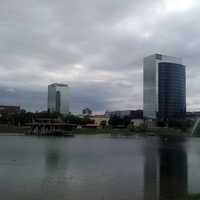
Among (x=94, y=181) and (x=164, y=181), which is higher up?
(x=94, y=181)

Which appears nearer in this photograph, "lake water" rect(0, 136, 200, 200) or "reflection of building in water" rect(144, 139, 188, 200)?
"lake water" rect(0, 136, 200, 200)

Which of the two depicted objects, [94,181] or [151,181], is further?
[151,181]

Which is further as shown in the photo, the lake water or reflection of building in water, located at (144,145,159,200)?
reflection of building in water, located at (144,145,159,200)

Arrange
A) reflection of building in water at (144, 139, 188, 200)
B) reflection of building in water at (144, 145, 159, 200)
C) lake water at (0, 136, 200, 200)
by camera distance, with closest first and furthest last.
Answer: lake water at (0, 136, 200, 200), reflection of building in water at (144, 145, 159, 200), reflection of building in water at (144, 139, 188, 200)

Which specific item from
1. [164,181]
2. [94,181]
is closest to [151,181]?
[164,181]

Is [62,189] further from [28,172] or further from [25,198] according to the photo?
[28,172]

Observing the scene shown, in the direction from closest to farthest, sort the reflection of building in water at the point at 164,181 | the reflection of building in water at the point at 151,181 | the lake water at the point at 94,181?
the lake water at the point at 94,181 < the reflection of building in water at the point at 151,181 < the reflection of building in water at the point at 164,181

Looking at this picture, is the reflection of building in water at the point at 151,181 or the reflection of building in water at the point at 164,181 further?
the reflection of building in water at the point at 164,181

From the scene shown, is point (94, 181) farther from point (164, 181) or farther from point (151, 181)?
point (164, 181)

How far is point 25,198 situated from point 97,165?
20965 mm

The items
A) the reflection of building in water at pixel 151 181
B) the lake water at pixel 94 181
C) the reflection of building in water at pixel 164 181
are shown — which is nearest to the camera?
the lake water at pixel 94 181

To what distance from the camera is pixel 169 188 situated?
31.2m

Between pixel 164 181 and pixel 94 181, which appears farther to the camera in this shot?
pixel 164 181

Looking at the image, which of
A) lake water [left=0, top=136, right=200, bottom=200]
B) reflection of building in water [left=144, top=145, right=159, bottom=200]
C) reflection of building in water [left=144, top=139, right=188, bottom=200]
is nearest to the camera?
lake water [left=0, top=136, right=200, bottom=200]
